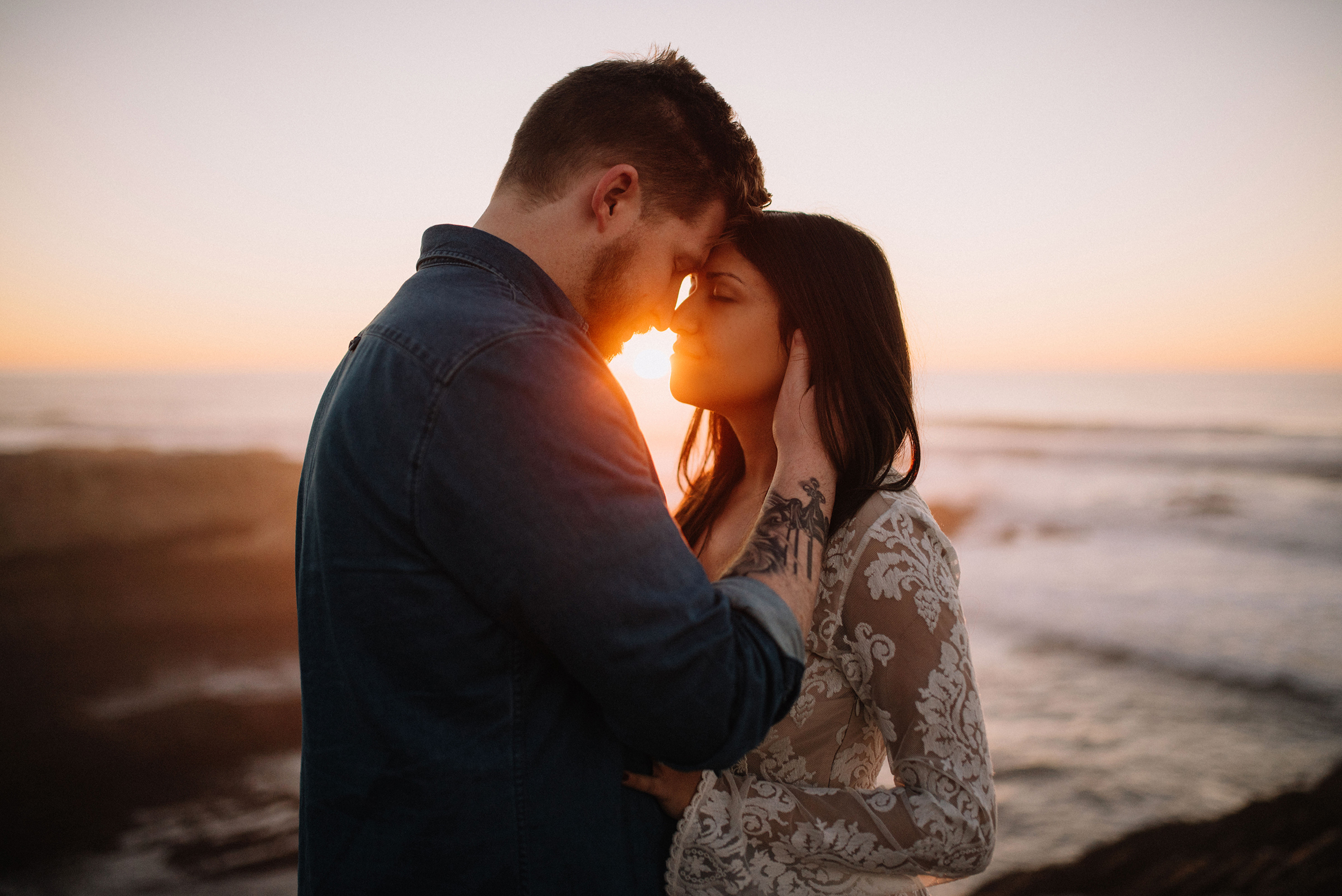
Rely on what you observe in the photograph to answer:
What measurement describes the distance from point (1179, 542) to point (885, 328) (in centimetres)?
1285

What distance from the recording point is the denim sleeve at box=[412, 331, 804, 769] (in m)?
1.14

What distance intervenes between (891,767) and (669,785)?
1.91 ft

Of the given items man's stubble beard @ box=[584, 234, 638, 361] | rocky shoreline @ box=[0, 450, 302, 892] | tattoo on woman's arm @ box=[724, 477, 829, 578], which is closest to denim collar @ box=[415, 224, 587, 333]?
man's stubble beard @ box=[584, 234, 638, 361]

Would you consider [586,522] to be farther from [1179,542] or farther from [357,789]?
[1179,542]

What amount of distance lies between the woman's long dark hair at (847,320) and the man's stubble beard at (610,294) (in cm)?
61

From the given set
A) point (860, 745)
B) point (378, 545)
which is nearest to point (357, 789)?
point (378, 545)

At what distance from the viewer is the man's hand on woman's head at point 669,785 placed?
1570mm

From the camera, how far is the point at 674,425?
28.2 meters

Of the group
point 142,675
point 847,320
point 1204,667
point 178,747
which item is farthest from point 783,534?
point 1204,667

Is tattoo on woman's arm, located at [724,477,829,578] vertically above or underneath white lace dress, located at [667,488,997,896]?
above

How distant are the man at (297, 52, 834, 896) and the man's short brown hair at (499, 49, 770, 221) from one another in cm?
34

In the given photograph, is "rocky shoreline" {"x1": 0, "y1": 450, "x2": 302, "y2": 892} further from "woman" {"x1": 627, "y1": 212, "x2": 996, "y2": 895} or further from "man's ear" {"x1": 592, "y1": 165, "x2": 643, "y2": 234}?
"man's ear" {"x1": 592, "y1": 165, "x2": 643, "y2": 234}

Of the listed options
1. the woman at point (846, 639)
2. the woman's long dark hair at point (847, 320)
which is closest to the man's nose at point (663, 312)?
the woman at point (846, 639)

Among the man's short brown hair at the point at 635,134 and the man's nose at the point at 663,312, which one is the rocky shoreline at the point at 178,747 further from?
the man's short brown hair at the point at 635,134
